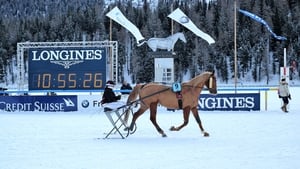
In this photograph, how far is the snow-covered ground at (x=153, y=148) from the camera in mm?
6945

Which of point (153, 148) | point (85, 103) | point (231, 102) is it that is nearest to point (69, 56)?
point (85, 103)

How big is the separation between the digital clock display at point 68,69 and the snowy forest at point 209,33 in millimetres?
51633

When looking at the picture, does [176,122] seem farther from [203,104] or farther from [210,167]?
[210,167]

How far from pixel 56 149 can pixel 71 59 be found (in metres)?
13.4

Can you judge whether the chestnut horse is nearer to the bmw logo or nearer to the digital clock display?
the bmw logo

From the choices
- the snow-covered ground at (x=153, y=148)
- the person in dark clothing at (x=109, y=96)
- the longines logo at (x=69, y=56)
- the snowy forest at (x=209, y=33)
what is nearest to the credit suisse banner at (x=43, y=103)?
the longines logo at (x=69, y=56)

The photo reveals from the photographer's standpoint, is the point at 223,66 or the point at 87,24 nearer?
the point at 223,66

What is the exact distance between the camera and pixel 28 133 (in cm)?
1137

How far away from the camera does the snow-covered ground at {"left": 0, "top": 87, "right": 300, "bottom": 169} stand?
695cm

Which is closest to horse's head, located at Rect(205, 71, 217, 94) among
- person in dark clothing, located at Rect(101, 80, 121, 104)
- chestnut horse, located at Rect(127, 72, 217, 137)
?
chestnut horse, located at Rect(127, 72, 217, 137)

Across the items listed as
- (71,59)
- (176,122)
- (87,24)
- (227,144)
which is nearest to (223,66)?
(87,24)

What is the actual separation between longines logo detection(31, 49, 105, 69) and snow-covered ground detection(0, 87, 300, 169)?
9.17 m

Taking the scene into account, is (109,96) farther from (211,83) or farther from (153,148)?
(211,83)

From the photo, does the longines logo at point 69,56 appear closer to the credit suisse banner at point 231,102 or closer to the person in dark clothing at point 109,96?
the credit suisse banner at point 231,102
